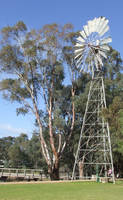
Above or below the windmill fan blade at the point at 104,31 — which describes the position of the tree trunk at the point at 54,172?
below

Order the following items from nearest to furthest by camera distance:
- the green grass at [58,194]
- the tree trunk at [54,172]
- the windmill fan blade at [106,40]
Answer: the green grass at [58,194], the windmill fan blade at [106,40], the tree trunk at [54,172]

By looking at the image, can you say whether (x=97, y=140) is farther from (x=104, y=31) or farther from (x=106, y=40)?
(x=104, y=31)

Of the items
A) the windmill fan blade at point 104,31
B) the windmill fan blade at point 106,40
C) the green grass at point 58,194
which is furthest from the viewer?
the windmill fan blade at point 106,40

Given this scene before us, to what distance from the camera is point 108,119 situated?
22.6m

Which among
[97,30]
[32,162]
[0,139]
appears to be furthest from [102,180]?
[0,139]

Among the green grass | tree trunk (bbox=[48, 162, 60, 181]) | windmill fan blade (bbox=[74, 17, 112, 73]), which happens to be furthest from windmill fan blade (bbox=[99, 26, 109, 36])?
the green grass

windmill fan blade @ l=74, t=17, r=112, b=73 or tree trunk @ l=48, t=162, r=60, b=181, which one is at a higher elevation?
windmill fan blade @ l=74, t=17, r=112, b=73

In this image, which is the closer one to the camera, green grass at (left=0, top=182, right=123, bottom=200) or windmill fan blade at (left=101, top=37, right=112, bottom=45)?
green grass at (left=0, top=182, right=123, bottom=200)

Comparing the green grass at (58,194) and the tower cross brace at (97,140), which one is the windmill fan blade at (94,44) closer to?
the tower cross brace at (97,140)

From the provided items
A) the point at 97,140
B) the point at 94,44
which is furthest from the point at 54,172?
the point at 94,44

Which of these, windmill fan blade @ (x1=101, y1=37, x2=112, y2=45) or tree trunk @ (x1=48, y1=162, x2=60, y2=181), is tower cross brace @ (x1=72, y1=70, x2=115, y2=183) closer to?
tree trunk @ (x1=48, y1=162, x2=60, y2=181)

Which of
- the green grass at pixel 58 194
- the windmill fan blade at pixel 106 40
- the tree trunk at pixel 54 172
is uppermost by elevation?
the windmill fan blade at pixel 106 40

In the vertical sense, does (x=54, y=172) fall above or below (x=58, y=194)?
above

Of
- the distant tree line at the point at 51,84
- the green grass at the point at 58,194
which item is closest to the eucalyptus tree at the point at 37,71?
the distant tree line at the point at 51,84
